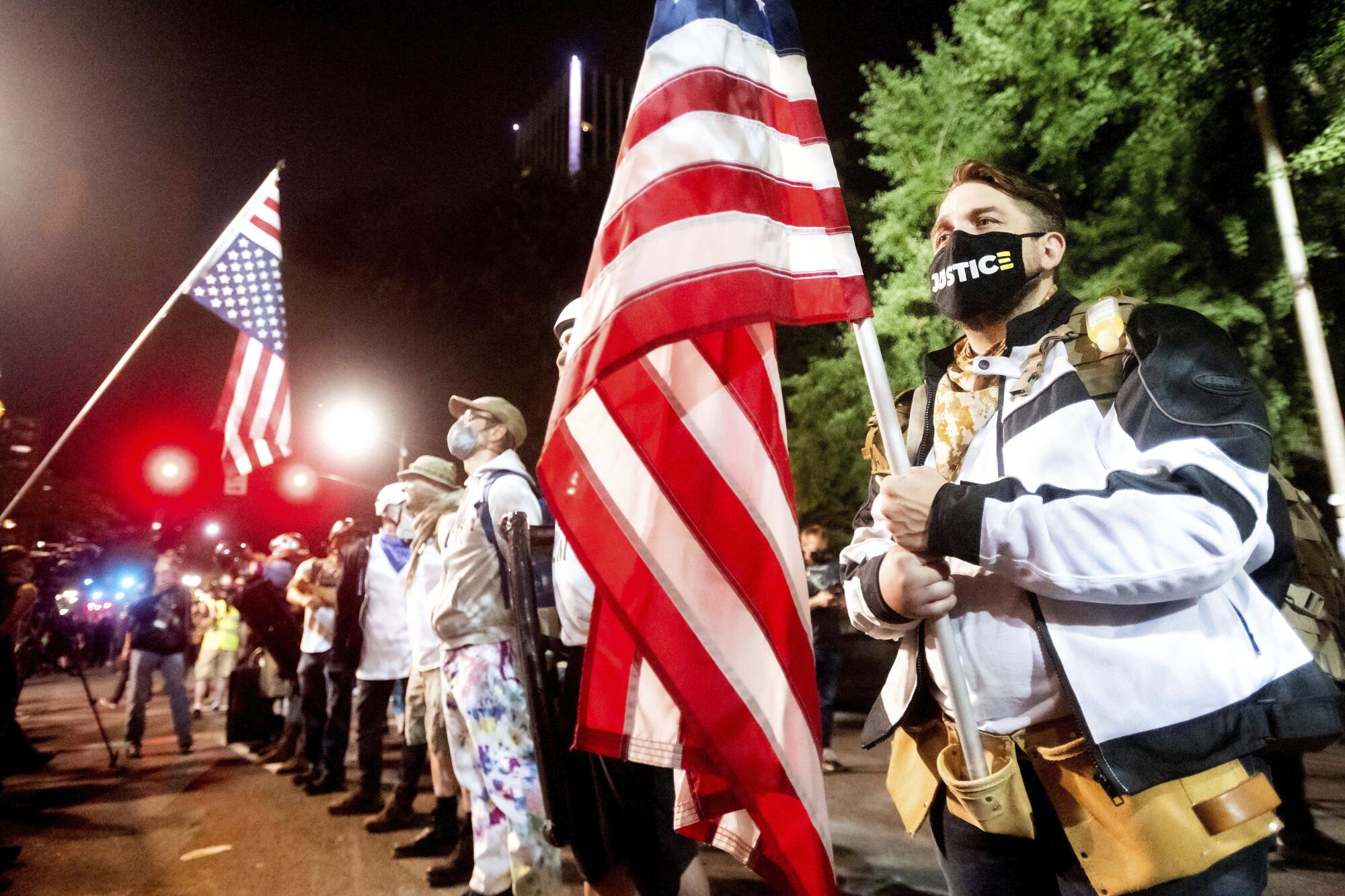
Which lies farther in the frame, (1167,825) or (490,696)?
(490,696)

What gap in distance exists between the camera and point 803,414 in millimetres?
14688

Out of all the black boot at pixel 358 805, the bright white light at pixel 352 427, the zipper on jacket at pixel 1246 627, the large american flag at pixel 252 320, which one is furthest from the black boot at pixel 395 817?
the bright white light at pixel 352 427

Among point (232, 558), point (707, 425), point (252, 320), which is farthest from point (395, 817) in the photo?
point (232, 558)

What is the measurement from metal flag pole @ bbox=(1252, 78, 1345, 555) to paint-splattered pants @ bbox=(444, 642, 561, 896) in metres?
9.66

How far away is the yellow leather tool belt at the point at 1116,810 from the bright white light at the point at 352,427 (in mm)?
18061

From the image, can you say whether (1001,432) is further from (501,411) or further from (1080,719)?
(501,411)

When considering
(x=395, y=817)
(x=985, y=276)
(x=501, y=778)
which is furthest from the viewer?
(x=395, y=817)

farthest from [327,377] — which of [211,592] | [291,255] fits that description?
[211,592]

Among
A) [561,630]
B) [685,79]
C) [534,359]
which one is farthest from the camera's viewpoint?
[534,359]

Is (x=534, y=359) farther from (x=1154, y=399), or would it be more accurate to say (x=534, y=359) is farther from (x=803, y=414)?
(x=1154, y=399)

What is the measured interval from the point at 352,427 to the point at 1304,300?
1704cm

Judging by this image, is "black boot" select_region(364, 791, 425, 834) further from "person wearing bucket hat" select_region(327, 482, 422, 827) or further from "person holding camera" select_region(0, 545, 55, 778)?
"person holding camera" select_region(0, 545, 55, 778)

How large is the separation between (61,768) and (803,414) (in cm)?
1171

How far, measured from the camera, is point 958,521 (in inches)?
60.4
